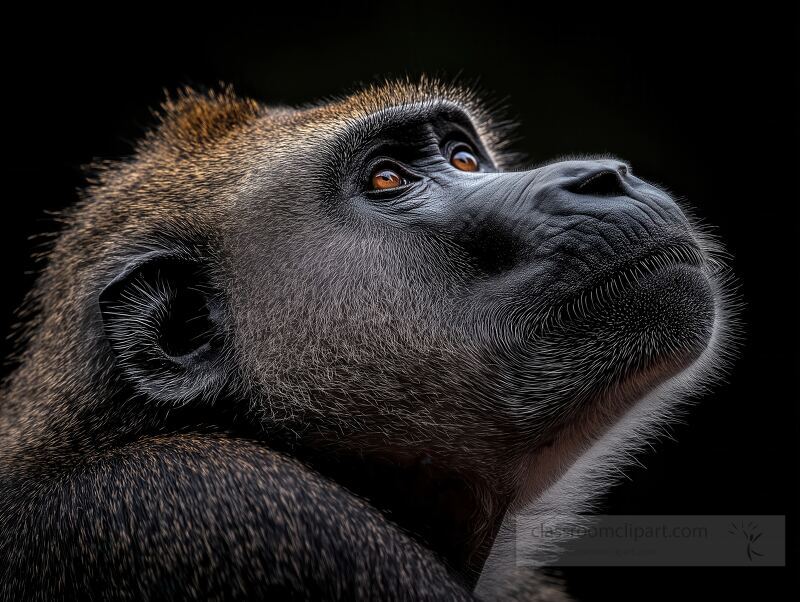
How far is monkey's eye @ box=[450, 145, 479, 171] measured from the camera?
527 centimetres

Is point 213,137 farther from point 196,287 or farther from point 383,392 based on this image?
point 383,392

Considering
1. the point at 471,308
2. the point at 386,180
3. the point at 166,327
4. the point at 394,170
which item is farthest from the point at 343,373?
the point at 394,170

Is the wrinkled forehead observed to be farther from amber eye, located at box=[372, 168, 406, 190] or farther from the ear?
the ear

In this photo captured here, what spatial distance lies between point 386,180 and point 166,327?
132 centimetres

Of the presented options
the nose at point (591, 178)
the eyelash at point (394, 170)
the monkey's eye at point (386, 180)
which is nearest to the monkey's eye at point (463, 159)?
the eyelash at point (394, 170)

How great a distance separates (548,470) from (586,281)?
938 mm

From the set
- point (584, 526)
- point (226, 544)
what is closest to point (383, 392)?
point (226, 544)

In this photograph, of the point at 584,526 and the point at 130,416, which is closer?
the point at 130,416

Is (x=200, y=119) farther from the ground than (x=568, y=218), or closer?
farther from the ground

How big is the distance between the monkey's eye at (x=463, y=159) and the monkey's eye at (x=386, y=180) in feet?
1.77

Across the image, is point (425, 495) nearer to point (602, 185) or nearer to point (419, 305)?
point (419, 305)

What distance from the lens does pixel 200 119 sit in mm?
5617

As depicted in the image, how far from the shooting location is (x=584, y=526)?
16.3ft

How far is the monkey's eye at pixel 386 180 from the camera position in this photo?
15.6 ft
